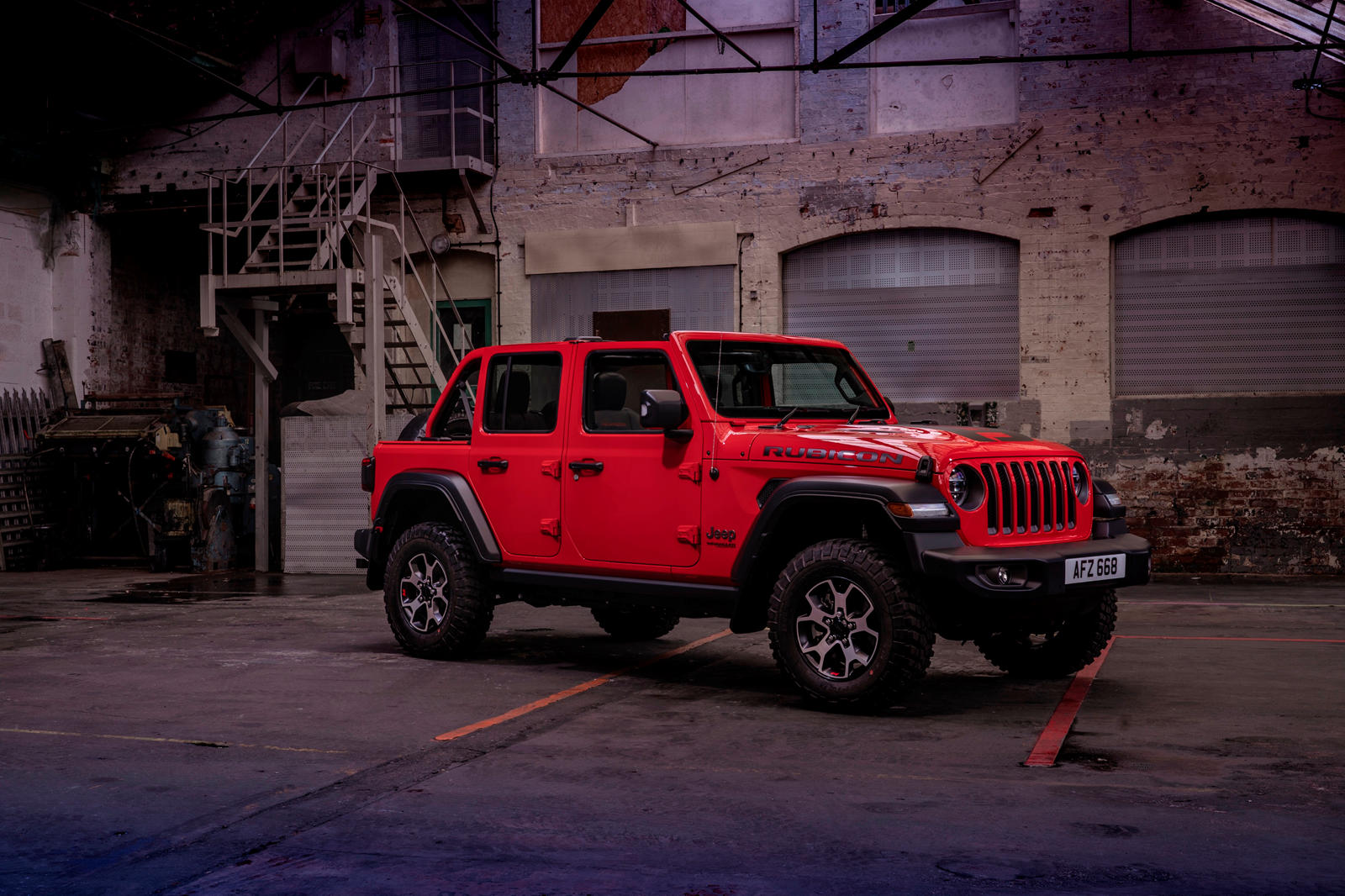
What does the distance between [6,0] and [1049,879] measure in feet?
55.7

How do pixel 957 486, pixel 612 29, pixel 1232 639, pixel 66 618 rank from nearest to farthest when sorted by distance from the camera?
pixel 957 486 → pixel 1232 639 → pixel 66 618 → pixel 612 29

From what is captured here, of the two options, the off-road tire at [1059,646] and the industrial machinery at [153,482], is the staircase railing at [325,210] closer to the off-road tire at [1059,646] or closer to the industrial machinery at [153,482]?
the industrial machinery at [153,482]

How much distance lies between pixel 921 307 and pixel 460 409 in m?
8.62

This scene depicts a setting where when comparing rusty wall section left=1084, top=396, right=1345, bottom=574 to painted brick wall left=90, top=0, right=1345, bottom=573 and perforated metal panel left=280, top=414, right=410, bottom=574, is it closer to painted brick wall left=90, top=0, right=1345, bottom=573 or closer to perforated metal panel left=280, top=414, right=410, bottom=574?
painted brick wall left=90, top=0, right=1345, bottom=573

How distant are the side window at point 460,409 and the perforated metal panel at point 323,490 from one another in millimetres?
6973

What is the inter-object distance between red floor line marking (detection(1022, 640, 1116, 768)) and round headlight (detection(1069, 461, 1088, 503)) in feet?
3.49

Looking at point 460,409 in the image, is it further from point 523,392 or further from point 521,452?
point 521,452

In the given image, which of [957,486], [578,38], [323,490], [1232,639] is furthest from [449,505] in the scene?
[323,490]

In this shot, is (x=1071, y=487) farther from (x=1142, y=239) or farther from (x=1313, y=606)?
(x=1142, y=239)

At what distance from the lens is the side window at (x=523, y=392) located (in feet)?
27.3

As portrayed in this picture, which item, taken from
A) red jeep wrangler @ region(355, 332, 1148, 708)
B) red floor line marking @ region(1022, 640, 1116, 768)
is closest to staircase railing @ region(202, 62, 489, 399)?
red jeep wrangler @ region(355, 332, 1148, 708)

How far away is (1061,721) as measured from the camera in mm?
6559

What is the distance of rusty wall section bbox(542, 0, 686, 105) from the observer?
17.3 metres

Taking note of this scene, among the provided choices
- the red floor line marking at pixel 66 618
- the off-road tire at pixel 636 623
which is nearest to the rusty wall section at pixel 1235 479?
the off-road tire at pixel 636 623
